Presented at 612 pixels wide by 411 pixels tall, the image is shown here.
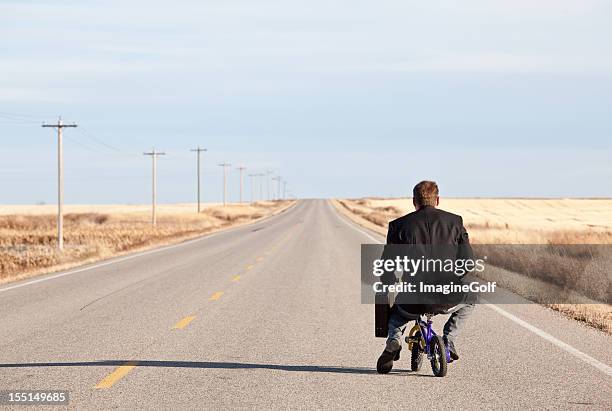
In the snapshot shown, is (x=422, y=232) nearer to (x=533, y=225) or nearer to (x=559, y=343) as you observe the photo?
(x=559, y=343)

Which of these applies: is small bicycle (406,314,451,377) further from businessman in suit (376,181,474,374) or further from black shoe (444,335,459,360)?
businessman in suit (376,181,474,374)

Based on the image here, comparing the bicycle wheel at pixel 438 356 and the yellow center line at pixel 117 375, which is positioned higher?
the bicycle wheel at pixel 438 356

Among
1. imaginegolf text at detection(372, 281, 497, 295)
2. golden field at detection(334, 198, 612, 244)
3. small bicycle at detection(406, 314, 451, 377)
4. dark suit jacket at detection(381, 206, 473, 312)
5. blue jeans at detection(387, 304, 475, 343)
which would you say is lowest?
golden field at detection(334, 198, 612, 244)

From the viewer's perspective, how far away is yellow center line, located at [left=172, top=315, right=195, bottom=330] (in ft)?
35.7

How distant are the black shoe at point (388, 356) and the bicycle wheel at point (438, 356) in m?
0.33

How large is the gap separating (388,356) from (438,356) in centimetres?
46

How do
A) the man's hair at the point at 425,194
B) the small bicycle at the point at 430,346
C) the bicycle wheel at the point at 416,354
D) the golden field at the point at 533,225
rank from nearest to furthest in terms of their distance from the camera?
the man's hair at the point at 425,194 < the small bicycle at the point at 430,346 < the bicycle wheel at the point at 416,354 < the golden field at the point at 533,225

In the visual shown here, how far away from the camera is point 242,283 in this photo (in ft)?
55.6

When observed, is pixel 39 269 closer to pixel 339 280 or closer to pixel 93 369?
pixel 339 280

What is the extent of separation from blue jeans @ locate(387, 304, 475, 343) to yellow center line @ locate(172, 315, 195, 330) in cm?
398

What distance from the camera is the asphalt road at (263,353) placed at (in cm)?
700

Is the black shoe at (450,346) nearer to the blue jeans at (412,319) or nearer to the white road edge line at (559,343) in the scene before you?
the blue jeans at (412,319)

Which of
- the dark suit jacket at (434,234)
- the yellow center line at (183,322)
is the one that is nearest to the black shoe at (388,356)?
the dark suit jacket at (434,234)

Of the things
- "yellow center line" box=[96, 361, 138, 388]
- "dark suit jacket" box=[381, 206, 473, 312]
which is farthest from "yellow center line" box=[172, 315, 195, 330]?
"dark suit jacket" box=[381, 206, 473, 312]
